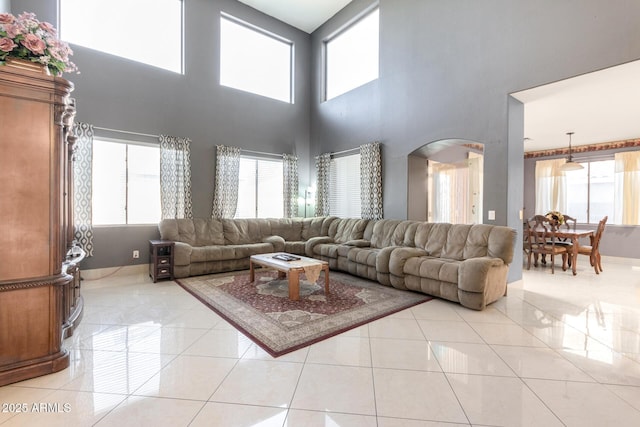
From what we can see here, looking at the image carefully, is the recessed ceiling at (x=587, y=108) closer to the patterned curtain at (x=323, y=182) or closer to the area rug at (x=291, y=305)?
the area rug at (x=291, y=305)

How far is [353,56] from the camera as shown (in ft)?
22.4

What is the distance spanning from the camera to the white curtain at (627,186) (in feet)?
21.5

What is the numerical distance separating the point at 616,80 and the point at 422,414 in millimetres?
4724

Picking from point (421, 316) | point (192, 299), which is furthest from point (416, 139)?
point (192, 299)

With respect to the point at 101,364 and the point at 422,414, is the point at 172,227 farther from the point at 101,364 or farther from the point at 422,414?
the point at 422,414

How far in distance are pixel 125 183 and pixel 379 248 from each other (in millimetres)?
4637

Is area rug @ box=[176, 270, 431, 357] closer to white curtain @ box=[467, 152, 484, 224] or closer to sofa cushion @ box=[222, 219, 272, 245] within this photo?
sofa cushion @ box=[222, 219, 272, 245]

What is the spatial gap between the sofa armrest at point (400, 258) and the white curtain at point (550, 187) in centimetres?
611

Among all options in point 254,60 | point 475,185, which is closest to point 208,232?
point 254,60

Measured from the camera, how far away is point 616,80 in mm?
3740

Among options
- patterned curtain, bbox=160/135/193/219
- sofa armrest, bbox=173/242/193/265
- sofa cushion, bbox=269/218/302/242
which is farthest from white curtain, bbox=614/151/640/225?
patterned curtain, bbox=160/135/193/219

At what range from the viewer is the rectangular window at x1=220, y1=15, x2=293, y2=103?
6.39m

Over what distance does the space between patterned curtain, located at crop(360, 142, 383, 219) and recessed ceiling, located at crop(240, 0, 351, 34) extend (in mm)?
3358

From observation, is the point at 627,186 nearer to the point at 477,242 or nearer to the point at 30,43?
the point at 477,242
